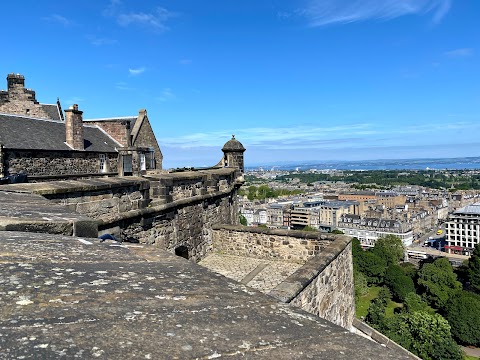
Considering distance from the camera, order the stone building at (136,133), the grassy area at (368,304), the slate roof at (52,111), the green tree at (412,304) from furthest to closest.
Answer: the grassy area at (368,304) < the green tree at (412,304) < the slate roof at (52,111) < the stone building at (136,133)

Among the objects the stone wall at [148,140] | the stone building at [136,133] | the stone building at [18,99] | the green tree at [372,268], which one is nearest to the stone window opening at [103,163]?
the stone building at [136,133]

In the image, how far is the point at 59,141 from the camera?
60.2 ft

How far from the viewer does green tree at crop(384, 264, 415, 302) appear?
56938 mm

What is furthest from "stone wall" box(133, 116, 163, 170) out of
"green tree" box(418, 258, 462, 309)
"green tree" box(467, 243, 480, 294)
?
"green tree" box(467, 243, 480, 294)

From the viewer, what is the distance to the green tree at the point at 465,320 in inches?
1618

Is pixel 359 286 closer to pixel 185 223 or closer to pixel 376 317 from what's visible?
pixel 376 317

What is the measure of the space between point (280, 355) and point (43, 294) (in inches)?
39.6

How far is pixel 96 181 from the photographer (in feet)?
24.6

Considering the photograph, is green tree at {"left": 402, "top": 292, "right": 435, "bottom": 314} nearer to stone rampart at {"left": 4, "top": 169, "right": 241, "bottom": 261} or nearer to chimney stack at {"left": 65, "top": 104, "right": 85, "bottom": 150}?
stone rampart at {"left": 4, "top": 169, "right": 241, "bottom": 261}

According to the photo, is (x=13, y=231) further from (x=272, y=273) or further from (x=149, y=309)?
(x=272, y=273)

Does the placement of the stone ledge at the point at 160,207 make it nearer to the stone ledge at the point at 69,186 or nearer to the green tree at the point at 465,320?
the stone ledge at the point at 69,186

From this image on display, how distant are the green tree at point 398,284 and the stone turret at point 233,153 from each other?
164 ft

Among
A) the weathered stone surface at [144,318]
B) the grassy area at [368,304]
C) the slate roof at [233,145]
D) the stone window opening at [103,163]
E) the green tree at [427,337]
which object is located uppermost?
the slate roof at [233,145]

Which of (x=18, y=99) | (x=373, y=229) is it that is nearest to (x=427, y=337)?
(x=18, y=99)
